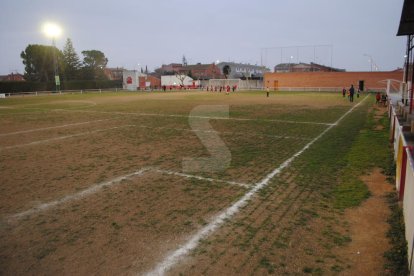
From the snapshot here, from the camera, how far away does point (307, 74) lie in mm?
A: 60312

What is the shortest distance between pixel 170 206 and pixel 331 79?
191 feet

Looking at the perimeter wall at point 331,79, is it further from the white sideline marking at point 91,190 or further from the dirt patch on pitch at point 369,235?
the white sideline marking at point 91,190

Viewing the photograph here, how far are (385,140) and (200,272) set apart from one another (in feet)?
36.9

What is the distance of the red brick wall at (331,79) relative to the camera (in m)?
53.7

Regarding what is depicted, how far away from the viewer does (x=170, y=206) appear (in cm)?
631

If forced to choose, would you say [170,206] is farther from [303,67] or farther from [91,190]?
[303,67]

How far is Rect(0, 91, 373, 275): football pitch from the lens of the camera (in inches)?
176

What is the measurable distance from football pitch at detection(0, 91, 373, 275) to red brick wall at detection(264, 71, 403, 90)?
159ft

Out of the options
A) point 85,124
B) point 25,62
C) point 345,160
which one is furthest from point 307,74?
point 25,62

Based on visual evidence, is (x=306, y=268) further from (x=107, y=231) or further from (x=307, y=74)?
(x=307, y=74)

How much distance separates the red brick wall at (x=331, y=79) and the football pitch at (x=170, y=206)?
48542 mm

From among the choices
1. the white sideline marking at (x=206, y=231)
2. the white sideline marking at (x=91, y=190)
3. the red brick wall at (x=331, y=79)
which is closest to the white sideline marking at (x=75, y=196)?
the white sideline marking at (x=91, y=190)

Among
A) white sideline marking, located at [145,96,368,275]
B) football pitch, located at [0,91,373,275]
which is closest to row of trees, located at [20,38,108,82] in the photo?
football pitch, located at [0,91,373,275]

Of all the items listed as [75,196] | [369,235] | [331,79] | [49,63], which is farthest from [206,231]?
[49,63]
